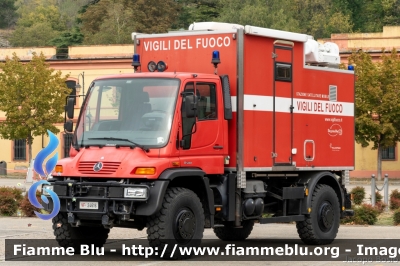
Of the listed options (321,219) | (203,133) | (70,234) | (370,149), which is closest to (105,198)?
(70,234)

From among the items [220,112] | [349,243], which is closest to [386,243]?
[349,243]

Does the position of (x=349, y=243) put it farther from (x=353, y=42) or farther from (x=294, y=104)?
(x=353, y=42)

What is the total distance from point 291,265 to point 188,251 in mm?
1593

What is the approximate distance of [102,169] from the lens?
46.6 ft

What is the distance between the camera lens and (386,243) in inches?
668

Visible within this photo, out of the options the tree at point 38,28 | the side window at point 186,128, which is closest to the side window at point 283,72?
the side window at point 186,128

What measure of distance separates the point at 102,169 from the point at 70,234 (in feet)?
4.93

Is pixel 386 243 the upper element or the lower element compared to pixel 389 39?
lower

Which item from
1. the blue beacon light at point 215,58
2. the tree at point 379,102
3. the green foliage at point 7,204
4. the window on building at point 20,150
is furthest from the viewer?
the window on building at point 20,150

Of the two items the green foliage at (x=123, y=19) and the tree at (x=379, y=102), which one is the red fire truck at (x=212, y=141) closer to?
the tree at (x=379, y=102)

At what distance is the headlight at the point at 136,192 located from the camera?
13711mm

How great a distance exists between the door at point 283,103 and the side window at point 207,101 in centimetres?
173

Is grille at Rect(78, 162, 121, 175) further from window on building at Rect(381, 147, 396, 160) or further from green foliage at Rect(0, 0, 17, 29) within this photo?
green foliage at Rect(0, 0, 17, 29)

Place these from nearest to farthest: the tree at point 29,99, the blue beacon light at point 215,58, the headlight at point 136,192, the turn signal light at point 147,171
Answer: the headlight at point 136,192
the turn signal light at point 147,171
the blue beacon light at point 215,58
the tree at point 29,99
